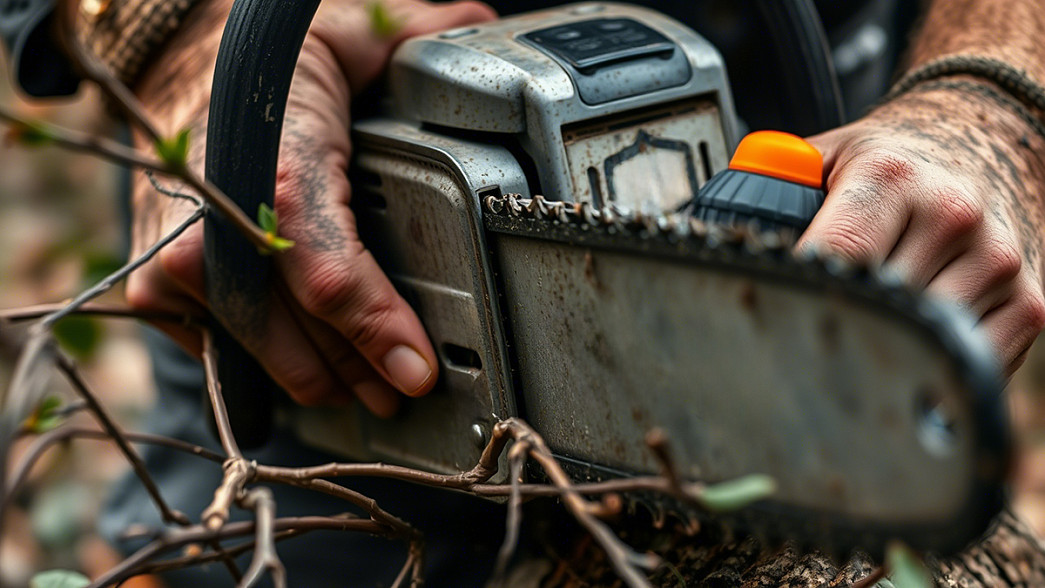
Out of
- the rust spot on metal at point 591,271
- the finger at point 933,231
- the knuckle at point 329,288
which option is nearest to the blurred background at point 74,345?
the knuckle at point 329,288

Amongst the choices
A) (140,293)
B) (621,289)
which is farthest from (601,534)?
(140,293)

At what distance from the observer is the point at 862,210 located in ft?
2.41

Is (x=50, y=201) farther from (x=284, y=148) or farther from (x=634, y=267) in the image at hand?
(x=634, y=267)

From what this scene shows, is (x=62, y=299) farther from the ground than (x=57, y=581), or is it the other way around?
(x=57, y=581)

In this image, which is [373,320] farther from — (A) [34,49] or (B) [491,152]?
(A) [34,49]

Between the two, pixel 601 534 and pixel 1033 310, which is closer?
pixel 601 534

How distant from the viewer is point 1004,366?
0.85 m

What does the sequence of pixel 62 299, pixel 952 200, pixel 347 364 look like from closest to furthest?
pixel 952 200 < pixel 347 364 < pixel 62 299

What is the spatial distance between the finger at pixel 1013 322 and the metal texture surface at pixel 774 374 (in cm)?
37

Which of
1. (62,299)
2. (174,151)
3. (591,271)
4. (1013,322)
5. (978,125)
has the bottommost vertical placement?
(62,299)

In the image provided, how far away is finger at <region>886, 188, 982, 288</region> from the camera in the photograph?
778mm

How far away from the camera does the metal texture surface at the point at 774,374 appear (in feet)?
1.42

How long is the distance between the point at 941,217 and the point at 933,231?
0.5 inches

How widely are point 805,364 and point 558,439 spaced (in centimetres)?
26
